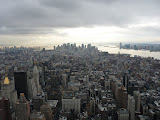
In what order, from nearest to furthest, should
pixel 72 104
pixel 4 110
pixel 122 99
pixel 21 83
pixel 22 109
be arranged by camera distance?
1. pixel 22 109
2. pixel 4 110
3. pixel 72 104
4. pixel 122 99
5. pixel 21 83

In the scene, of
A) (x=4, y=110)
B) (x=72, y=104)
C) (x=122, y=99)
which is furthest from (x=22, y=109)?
(x=122, y=99)

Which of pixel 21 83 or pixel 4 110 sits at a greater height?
pixel 21 83

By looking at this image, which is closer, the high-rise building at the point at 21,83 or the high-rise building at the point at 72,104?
the high-rise building at the point at 72,104

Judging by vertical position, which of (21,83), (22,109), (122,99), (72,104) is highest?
(21,83)

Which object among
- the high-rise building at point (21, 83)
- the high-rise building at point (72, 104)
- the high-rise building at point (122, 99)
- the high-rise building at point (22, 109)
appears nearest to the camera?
the high-rise building at point (22, 109)

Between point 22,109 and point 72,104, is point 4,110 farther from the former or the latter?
point 72,104

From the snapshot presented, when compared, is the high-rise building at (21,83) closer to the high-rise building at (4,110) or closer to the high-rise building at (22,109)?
the high-rise building at (4,110)

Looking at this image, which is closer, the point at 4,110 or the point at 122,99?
the point at 4,110

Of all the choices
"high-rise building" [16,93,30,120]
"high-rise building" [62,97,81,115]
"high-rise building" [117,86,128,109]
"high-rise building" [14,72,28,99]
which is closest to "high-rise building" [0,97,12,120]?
"high-rise building" [16,93,30,120]

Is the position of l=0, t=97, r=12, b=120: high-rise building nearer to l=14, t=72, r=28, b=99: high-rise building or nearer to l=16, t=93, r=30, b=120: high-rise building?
l=16, t=93, r=30, b=120: high-rise building

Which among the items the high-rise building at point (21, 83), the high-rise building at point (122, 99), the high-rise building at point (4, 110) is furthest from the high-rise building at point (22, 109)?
the high-rise building at point (122, 99)

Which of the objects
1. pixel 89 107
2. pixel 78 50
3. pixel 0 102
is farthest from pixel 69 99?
pixel 78 50
